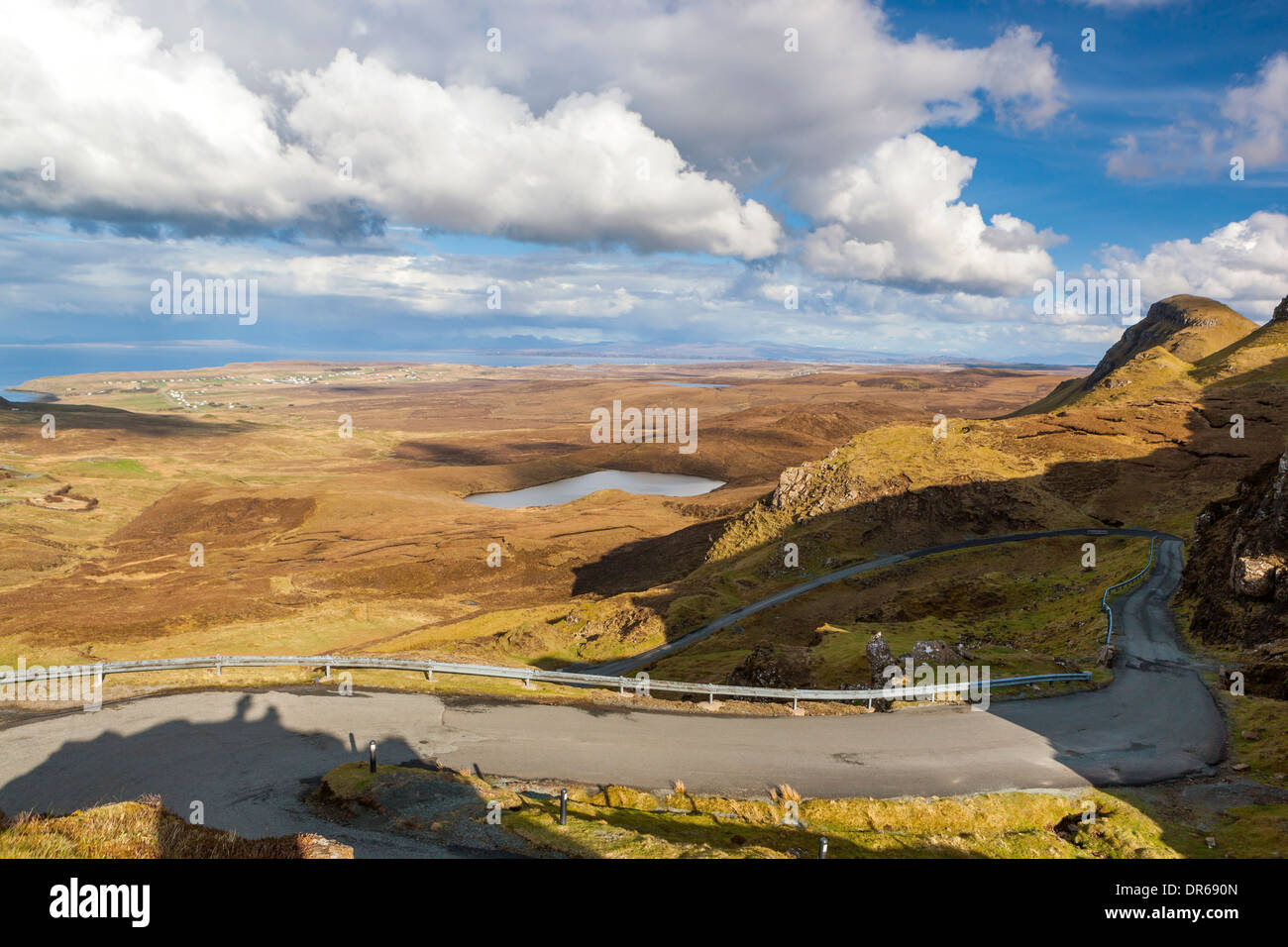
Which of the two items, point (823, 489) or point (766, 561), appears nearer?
point (766, 561)

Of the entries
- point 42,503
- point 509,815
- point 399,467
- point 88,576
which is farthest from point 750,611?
point 399,467

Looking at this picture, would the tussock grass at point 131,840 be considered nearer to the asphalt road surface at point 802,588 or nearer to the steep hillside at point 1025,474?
the asphalt road surface at point 802,588

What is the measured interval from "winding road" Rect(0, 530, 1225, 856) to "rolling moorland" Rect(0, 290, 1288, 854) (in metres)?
2.27

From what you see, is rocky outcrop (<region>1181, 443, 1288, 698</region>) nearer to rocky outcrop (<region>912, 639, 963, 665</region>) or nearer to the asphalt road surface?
rocky outcrop (<region>912, 639, 963, 665</region>)

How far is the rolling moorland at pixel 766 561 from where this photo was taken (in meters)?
33.0

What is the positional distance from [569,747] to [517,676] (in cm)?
830

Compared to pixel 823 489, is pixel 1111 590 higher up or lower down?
lower down

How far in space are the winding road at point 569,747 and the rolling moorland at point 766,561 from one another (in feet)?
7.45

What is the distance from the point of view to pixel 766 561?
65.9 metres

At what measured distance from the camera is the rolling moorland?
108 ft

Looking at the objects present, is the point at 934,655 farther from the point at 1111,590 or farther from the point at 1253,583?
the point at 1111,590

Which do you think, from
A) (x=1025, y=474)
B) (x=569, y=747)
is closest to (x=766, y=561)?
(x=1025, y=474)
